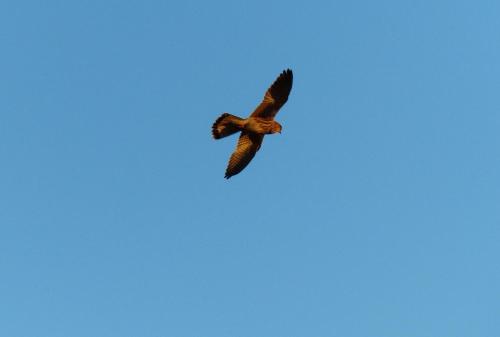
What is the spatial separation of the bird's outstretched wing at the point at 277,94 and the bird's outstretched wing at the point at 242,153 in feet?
4.52

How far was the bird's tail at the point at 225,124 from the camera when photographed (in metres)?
32.4

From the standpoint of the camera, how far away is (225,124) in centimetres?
3256

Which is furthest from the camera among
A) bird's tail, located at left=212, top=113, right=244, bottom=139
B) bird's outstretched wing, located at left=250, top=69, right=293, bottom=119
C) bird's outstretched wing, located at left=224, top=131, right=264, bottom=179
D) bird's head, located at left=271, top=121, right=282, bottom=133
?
bird's outstretched wing, located at left=224, top=131, right=264, bottom=179

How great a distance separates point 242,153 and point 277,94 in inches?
111

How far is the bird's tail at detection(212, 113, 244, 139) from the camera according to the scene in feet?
106

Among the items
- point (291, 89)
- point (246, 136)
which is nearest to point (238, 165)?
point (246, 136)

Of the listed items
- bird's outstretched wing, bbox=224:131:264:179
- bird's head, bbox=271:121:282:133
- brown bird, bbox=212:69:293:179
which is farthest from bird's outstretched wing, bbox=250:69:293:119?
bird's outstretched wing, bbox=224:131:264:179

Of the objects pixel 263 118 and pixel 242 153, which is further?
pixel 242 153

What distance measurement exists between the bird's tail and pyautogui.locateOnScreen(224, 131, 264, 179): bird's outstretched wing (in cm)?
96

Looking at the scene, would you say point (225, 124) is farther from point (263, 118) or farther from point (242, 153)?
point (242, 153)

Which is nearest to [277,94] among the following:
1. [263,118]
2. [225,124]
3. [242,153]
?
[263,118]

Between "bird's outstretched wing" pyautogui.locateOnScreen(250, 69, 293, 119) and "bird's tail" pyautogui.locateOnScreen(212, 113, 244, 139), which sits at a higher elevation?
"bird's outstretched wing" pyautogui.locateOnScreen(250, 69, 293, 119)

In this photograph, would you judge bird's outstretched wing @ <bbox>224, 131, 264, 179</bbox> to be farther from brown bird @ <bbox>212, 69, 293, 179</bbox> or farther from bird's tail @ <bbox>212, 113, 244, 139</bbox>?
bird's tail @ <bbox>212, 113, 244, 139</bbox>

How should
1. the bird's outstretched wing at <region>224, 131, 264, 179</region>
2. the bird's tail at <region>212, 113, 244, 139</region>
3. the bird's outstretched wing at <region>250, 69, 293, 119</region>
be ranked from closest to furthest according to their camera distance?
1. the bird's outstretched wing at <region>250, 69, 293, 119</region>
2. the bird's tail at <region>212, 113, 244, 139</region>
3. the bird's outstretched wing at <region>224, 131, 264, 179</region>
